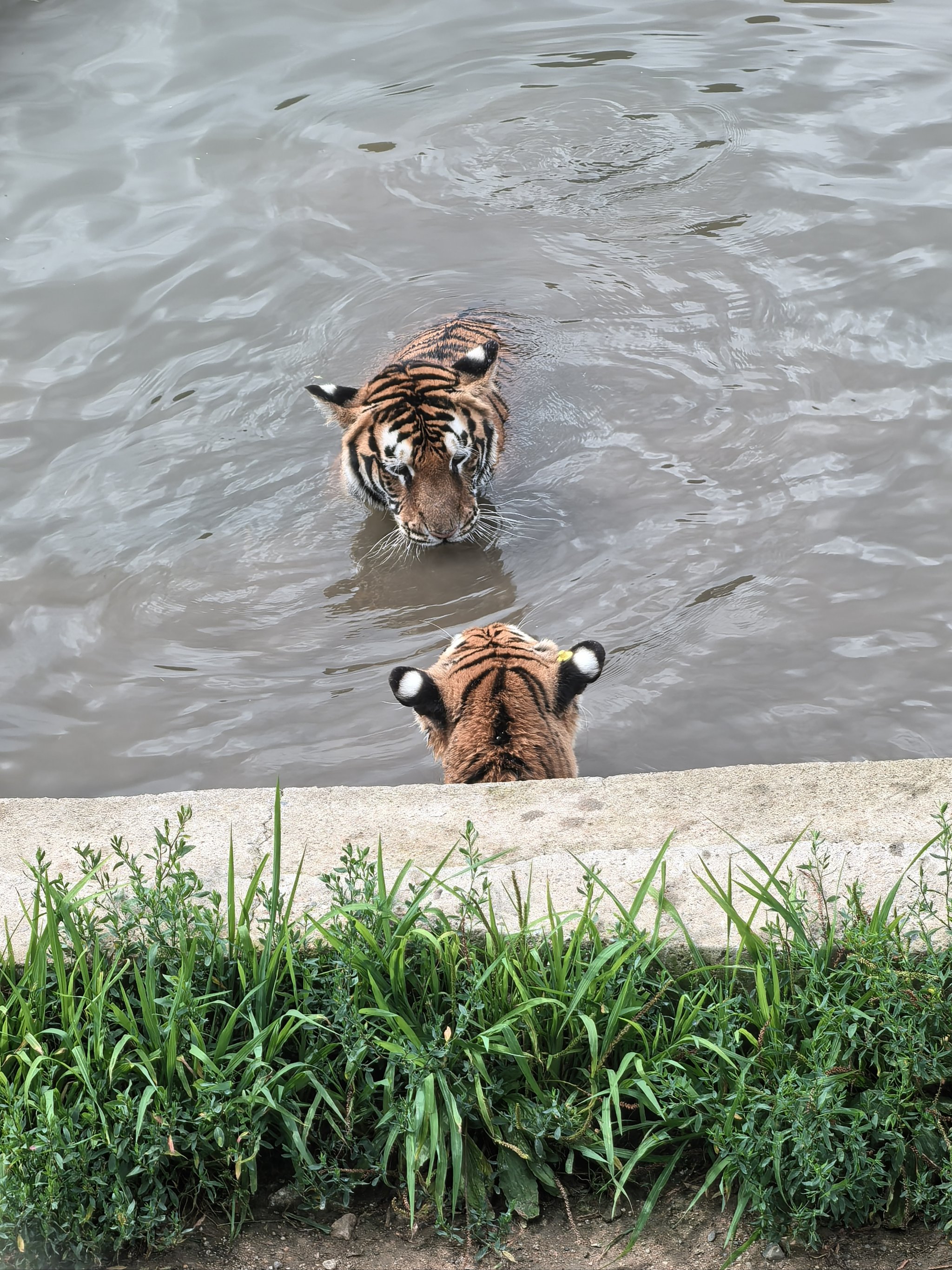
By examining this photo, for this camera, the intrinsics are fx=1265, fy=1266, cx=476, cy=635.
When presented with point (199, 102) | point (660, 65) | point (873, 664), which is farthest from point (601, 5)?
point (873, 664)

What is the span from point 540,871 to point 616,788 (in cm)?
47

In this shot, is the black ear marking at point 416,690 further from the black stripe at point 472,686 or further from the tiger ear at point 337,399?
the tiger ear at point 337,399

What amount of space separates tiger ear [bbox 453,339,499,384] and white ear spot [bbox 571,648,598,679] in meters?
2.92

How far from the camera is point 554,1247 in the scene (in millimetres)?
2711

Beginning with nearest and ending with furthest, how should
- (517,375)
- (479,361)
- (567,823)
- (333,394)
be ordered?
(567,823) → (333,394) → (479,361) → (517,375)

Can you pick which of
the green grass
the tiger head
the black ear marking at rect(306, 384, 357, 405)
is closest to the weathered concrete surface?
the green grass

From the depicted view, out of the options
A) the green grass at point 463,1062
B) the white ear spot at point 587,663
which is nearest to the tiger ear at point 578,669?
the white ear spot at point 587,663

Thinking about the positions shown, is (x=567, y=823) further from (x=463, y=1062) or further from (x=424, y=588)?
(x=424, y=588)

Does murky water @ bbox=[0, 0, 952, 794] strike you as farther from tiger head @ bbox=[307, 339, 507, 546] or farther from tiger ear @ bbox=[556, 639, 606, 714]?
tiger ear @ bbox=[556, 639, 606, 714]

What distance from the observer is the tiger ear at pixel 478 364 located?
6652 mm

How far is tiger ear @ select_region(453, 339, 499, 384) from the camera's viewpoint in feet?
21.8

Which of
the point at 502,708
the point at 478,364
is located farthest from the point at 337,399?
the point at 502,708

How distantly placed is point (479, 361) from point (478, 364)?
0.02 metres

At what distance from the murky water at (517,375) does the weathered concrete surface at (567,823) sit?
135 cm
